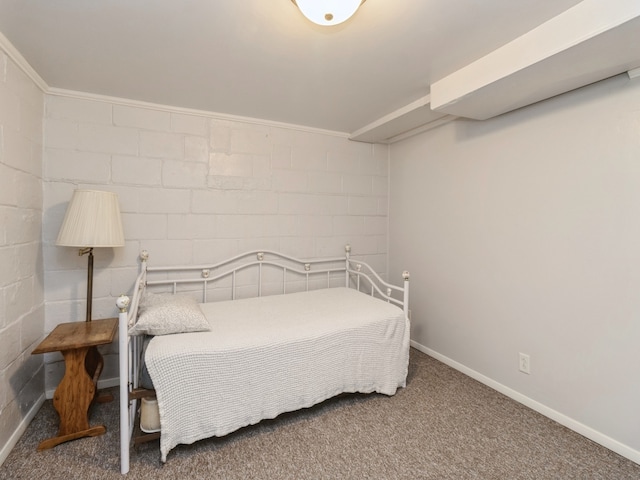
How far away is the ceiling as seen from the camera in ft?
4.41

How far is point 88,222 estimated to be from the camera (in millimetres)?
1859

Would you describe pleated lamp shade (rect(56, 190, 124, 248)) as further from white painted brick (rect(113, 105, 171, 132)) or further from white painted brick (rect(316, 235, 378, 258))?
white painted brick (rect(316, 235, 378, 258))

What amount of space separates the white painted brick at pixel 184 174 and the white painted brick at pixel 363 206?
1.40 m

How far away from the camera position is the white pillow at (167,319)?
5.58ft

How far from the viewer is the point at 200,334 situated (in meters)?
1.77

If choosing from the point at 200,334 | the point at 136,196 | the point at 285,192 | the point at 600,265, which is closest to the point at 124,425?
the point at 200,334

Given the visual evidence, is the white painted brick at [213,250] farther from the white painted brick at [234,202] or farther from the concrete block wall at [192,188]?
the white painted brick at [234,202]

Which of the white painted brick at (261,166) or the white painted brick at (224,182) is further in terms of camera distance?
the white painted brick at (261,166)

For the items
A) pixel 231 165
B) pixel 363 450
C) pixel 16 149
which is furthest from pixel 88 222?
pixel 363 450

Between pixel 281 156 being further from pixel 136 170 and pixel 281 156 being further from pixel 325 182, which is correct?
pixel 136 170

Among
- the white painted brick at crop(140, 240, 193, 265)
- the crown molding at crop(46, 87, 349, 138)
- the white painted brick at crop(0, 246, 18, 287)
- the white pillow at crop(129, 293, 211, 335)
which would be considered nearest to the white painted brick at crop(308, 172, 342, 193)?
the crown molding at crop(46, 87, 349, 138)

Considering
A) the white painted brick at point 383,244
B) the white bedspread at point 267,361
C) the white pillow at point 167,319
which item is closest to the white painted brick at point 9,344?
the white pillow at point 167,319

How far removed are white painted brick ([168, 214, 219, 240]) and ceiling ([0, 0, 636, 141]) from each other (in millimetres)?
866

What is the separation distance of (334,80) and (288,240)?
1408 mm
